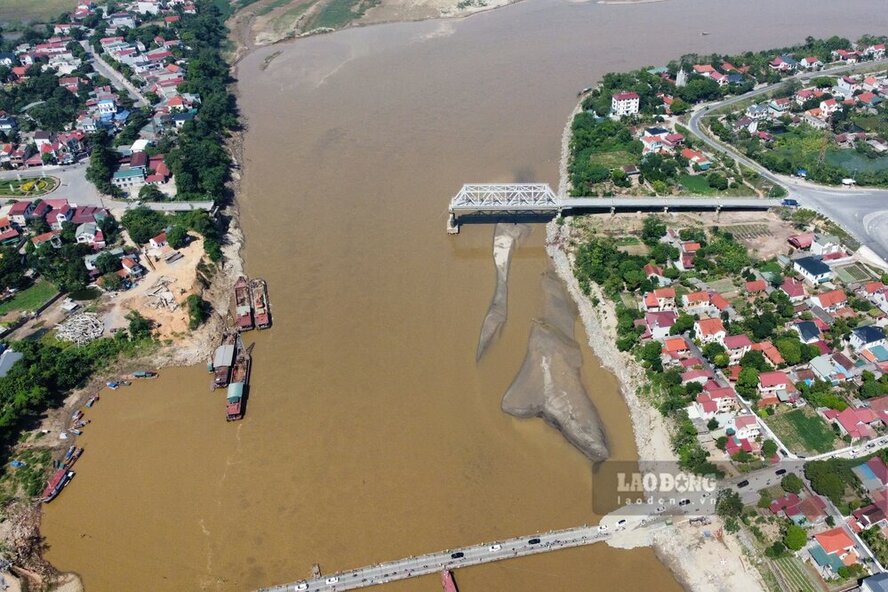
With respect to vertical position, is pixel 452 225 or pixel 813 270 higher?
pixel 452 225

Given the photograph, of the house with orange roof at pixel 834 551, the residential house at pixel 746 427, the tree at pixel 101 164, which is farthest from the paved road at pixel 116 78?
the house with orange roof at pixel 834 551

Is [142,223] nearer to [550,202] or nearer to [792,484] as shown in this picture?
[550,202]

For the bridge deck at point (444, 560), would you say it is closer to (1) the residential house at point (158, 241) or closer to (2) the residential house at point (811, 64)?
(1) the residential house at point (158, 241)

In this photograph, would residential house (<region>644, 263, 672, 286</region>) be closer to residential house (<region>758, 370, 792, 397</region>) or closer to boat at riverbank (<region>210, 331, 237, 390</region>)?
residential house (<region>758, 370, 792, 397</region>)

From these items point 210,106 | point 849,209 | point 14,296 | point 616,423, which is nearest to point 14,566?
point 14,296

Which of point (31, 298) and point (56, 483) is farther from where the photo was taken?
point (31, 298)

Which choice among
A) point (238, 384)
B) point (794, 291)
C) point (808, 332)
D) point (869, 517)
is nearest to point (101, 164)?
point (238, 384)

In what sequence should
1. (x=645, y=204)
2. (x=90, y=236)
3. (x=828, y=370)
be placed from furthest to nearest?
(x=645, y=204)
(x=90, y=236)
(x=828, y=370)
